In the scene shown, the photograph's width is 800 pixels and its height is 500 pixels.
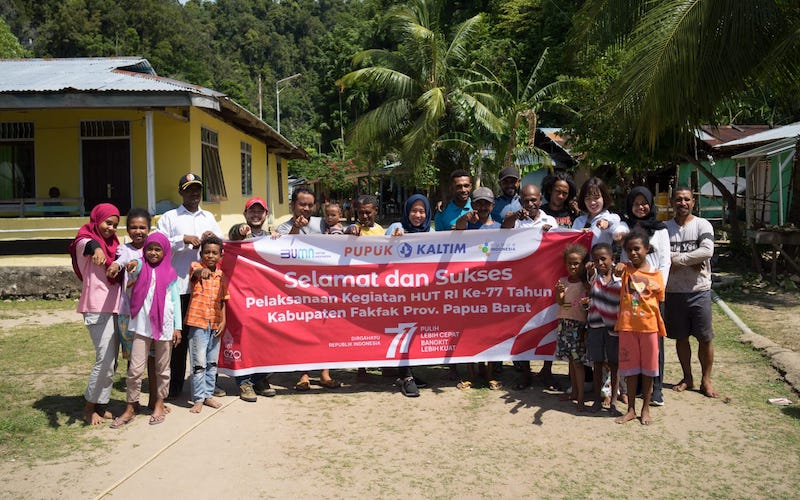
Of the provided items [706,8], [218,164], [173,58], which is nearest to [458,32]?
[218,164]

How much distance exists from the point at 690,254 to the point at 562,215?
3.85 ft

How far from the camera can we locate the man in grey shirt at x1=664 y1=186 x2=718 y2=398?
210 inches

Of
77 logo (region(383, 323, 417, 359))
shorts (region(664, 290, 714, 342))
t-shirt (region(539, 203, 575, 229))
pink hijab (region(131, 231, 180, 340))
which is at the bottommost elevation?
77 logo (region(383, 323, 417, 359))

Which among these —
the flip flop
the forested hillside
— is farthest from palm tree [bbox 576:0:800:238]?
the flip flop

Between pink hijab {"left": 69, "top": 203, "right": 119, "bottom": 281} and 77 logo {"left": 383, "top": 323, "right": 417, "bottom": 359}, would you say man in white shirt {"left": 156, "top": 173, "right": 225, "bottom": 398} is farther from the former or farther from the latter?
77 logo {"left": 383, "top": 323, "right": 417, "bottom": 359}

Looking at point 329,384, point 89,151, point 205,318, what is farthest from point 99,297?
point 89,151

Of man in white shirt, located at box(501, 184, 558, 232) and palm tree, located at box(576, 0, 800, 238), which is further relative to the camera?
palm tree, located at box(576, 0, 800, 238)

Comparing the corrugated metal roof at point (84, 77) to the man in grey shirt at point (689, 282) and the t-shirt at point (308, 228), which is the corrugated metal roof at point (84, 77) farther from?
the man in grey shirt at point (689, 282)

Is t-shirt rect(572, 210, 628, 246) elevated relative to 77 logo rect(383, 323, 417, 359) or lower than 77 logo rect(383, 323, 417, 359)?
elevated

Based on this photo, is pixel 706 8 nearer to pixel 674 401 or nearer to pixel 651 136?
pixel 651 136

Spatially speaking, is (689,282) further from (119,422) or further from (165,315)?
(119,422)

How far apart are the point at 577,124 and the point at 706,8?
9206 mm

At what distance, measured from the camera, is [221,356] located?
18.2 feet

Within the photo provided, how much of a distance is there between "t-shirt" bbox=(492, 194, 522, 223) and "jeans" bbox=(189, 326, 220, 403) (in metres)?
2.62
